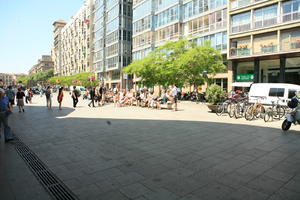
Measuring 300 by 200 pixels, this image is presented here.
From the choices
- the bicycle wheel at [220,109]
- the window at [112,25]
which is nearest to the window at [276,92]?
the bicycle wheel at [220,109]

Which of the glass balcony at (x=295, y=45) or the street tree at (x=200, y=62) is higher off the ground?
the glass balcony at (x=295, y=45)

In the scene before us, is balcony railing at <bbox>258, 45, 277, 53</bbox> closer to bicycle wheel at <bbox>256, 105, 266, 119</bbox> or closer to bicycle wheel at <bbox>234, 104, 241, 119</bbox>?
bicycle wheel at <bbox>256, 105, 266, 119</bbox>

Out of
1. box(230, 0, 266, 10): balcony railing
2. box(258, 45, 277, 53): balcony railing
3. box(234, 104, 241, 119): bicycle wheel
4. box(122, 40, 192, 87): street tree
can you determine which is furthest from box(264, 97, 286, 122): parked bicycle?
box(230, 0, 266, 10): balcony railing

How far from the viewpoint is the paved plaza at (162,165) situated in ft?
10.3

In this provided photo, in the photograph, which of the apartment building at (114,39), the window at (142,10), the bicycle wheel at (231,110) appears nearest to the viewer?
the bicycle wheel at (231,110)

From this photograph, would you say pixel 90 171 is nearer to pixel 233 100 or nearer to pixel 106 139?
pixel 106 139

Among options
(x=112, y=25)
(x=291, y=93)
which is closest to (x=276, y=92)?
(x=291, y=93)

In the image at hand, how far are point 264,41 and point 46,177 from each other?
92.2 feet

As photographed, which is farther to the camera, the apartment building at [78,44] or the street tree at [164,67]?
the apartment building at [78,44]

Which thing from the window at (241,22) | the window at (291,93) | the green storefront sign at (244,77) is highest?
the window at (241,22)

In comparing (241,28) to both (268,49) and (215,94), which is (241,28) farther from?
(215,94)

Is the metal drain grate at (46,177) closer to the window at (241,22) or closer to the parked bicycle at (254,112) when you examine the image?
the parked bicycle at (254,112)

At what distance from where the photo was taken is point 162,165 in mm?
4184

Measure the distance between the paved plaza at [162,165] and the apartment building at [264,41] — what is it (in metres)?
20.8
